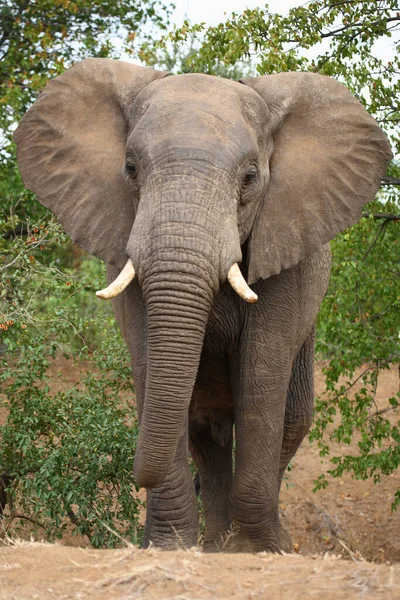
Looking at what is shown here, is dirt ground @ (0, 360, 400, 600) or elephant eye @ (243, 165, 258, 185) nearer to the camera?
dirt ground @ (0, 360, 400, 600)

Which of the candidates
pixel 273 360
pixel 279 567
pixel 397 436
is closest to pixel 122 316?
pixel 273 360

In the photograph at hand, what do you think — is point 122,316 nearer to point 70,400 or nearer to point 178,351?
point 178,351

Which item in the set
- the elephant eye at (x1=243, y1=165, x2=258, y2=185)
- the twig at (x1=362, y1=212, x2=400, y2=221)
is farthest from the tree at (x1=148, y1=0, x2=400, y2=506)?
the elephant eye at (x1=243, y1=165, x2=258, y2=185)

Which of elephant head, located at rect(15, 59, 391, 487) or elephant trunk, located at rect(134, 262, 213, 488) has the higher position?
elephant head, located at rect(15, 59, 391, 487)

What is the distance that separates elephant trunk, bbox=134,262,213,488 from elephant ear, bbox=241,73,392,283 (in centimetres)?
74

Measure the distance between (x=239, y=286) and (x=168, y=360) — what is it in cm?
50

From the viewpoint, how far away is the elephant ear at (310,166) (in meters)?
6.05

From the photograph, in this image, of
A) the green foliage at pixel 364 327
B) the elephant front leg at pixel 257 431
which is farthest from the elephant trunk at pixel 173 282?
the green foliage at pixel 364 327

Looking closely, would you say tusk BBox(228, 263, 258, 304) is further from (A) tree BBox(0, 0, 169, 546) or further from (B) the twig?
(B) the twig

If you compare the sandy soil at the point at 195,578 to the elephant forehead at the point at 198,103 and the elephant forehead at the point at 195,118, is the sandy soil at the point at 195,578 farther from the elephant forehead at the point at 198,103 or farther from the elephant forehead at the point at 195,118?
the elephant forehead at the point at 198,103

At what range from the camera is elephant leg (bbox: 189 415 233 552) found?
741 centimetres


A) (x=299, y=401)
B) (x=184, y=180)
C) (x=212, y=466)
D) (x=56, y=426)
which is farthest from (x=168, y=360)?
(x=56, y=426)

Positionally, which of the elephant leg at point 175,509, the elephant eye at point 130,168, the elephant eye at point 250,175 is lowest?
the elephant leg at point 175,509

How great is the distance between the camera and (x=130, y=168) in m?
5.76
